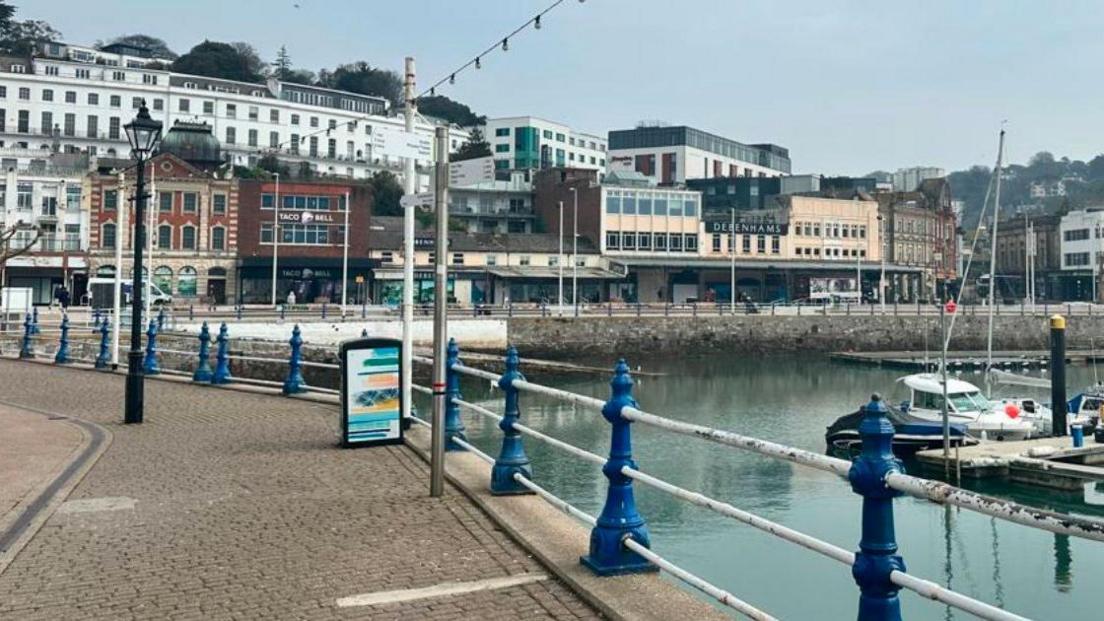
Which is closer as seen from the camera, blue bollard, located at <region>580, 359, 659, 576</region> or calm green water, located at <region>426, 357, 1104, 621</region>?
blue bollard, located at <region>580, 359, 659, 576</region>

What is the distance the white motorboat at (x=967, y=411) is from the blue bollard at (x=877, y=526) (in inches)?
999

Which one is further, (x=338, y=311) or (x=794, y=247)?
(x=794, y=247)

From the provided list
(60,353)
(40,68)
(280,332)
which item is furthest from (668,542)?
(40,68)

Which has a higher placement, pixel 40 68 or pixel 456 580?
pixel 40 68

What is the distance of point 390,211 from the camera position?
95562 mm

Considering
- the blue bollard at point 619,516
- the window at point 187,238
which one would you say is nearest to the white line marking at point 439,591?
the blue bollard at point 619,516

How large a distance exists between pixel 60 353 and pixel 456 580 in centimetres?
2386

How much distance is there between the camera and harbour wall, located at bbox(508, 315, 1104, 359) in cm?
5872

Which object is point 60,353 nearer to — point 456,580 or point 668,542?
point 668,542

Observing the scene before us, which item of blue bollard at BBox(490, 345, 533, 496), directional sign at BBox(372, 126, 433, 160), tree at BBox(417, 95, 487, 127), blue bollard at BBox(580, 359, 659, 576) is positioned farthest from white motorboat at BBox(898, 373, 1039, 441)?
tree at BBox(417, 95, 487, 127)

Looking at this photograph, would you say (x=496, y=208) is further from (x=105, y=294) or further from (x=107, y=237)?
(x=105, y=294)

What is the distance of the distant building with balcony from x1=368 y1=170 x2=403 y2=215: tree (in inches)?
237

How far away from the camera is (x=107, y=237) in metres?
65.1

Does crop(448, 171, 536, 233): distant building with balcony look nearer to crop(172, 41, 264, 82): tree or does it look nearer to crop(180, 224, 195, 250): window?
crop(180, 224, 195, 250): window
